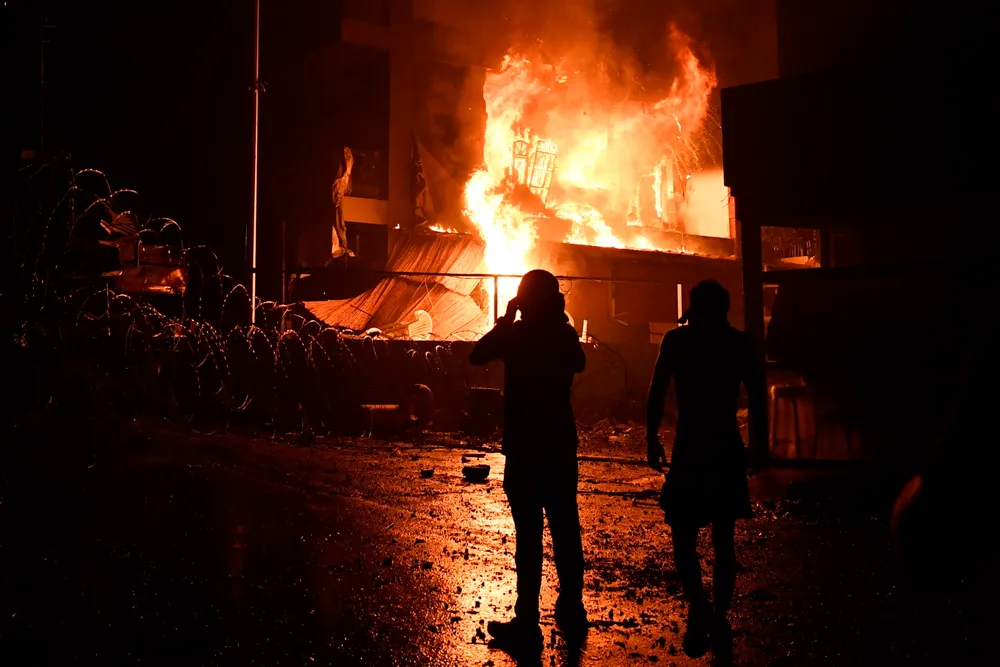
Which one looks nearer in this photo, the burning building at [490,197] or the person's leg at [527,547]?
the person's leg at [527,547]

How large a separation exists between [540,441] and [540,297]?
2.65 ft

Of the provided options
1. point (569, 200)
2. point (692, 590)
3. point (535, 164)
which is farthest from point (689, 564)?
point (569, 200)

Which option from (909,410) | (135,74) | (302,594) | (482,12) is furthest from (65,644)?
(482,12)

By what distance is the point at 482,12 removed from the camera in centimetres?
2900

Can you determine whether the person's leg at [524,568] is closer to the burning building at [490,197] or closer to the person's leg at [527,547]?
the person's leg at [527,547]

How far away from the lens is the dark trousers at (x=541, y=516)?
4.57 metres

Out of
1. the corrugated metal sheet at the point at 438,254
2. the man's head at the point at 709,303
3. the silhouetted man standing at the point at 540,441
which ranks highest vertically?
the corrugated metal sheet at the point at 438,254

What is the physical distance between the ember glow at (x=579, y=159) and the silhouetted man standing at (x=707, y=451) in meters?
18.6

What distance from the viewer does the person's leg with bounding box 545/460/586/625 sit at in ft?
15.3

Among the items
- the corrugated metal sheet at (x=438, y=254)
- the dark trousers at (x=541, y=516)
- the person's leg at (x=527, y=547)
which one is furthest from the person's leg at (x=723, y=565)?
the corrugated metal sheet at (x=438, y=254)

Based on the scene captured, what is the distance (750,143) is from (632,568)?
20.4ft

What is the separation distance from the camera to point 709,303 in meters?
4.53

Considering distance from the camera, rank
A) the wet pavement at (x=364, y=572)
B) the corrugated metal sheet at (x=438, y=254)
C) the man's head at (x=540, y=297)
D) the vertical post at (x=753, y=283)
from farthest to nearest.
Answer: the corrugated metal sheet at (x=438, y=254) < the vertical post at (x=753, y=283) < the man's head at (x=540, y=297) < the wet pavement at (x=364, y=572)

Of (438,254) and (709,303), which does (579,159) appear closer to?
(438,254)
